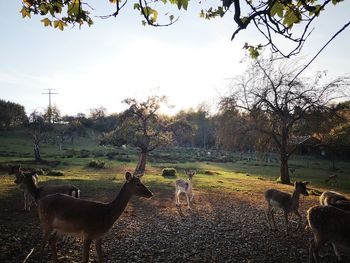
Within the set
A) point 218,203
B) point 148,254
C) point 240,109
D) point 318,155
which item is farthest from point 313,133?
point 318,155

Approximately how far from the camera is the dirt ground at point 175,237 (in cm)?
925

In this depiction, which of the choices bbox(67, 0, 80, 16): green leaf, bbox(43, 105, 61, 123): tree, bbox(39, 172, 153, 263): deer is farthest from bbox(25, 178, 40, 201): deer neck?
bbox(43, 105, 61, 123): tree

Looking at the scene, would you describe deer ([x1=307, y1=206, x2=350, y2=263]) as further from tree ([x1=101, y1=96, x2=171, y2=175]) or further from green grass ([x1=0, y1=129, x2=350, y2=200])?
tree ([x1=101, y1=96, x2=171, y2=175])

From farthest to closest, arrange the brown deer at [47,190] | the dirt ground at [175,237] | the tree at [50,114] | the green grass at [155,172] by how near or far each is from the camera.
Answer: the tree at [50,114] → the green grass at [155,172] → the brown deer at [47,190] → the dirt ground at [175,237]

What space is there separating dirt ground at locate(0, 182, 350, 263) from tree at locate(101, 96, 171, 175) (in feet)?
60.6

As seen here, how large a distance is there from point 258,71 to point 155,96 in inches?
490

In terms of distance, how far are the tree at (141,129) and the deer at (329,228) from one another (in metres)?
27.1

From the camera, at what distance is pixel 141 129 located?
35.9 metres

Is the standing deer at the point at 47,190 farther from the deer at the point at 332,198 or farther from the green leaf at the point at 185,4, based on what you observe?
the deer at the point at 332,198

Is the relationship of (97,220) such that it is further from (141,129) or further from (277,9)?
(141,129)

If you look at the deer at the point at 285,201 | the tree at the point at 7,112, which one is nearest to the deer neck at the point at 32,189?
the deer at the point at 285,201

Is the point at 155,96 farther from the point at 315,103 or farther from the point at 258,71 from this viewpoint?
the point at 315,103

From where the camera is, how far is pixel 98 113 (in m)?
131

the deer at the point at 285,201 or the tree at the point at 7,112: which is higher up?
the tree at the point at 7,112
